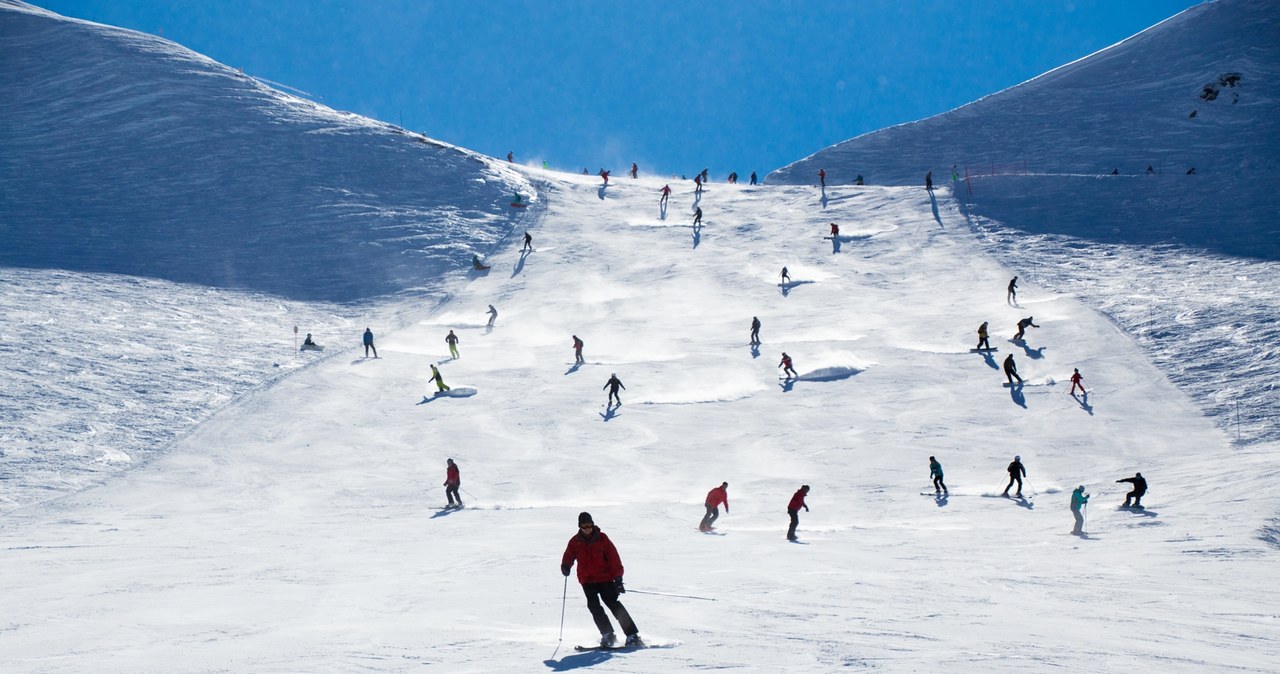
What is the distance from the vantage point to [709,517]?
69.0ft

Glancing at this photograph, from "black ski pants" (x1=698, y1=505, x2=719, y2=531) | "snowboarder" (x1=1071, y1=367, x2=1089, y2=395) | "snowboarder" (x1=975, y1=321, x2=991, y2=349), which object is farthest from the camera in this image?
"snowboarder" (x1=975, y1=321, x2=991, y2=349)

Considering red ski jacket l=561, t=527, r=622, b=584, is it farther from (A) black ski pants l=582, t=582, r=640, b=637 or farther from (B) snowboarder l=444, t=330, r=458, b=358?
(B) snowboarder l=444, t=330, r=458, b=358

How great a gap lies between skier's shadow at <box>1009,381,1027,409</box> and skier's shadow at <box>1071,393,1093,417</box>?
1355mm

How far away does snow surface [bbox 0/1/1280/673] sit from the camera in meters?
11.4

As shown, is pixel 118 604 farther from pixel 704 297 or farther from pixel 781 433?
pixel 704 297

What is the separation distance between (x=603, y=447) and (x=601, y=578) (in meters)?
18.0

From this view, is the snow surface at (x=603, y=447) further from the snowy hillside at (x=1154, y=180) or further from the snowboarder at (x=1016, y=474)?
the snowy hillside at (x=1154, y=180)

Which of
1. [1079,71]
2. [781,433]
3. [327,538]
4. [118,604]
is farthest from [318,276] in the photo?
[1079,71]

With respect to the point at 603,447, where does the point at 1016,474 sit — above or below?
below

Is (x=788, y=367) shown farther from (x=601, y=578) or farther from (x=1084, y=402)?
(x=601, y=578)

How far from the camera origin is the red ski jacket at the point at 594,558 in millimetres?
10102

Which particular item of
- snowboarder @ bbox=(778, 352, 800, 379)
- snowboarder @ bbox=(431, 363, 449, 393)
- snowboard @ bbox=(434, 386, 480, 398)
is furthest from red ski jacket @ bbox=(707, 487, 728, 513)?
snowboarder @ bbox=(431, 363, 449, 393)

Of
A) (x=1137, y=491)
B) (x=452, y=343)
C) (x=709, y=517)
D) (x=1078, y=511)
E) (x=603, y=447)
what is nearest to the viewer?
(x=1078, y=511)

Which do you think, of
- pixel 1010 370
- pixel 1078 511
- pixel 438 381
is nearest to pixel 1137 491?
pixel 1078 511
